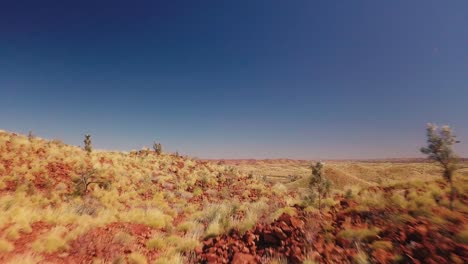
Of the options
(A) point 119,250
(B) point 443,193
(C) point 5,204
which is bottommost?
(A) point 119,250

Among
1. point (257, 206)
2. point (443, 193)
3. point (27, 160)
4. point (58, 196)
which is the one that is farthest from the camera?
point (27, 160)

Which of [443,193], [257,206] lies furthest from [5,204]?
[443,193]

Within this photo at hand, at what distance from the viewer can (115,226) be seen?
9250mm

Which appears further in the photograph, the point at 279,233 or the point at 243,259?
the point at 279,233

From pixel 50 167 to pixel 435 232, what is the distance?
2026 centimetres

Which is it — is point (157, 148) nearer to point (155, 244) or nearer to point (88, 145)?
point (88, 145)

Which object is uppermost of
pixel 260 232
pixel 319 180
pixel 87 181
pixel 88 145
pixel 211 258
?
pixel 88 145

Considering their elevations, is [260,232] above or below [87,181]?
below

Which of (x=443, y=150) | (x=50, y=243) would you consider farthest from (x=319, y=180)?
(x=50, y=243)

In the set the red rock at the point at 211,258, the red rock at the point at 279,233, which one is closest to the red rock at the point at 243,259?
the red rock at the point at 211,258

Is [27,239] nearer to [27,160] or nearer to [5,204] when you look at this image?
[5,204]

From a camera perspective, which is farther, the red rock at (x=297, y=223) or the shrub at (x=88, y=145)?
the shrub at (x=88, y=145)

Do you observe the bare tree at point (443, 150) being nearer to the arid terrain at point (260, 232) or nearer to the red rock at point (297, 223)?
the arid terrain at point (260, 232)

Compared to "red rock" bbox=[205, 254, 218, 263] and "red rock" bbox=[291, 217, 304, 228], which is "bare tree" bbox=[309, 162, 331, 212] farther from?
"red rock" bbox=[205, 254, 218, 263]
